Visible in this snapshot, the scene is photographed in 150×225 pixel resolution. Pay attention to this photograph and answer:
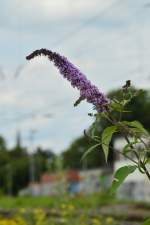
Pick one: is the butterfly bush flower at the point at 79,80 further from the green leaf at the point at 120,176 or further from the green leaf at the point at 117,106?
the green leaf at the point at 120,176

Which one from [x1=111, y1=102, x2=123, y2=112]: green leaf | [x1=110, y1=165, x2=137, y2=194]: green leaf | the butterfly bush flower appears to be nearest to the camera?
the butterfly bush flower

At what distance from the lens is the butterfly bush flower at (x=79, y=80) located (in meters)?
2.69

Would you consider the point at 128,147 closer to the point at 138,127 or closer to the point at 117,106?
the point at 138,127

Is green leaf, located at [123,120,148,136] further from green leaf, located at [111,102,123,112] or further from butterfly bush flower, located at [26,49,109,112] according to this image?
butterfly bush flower, located at [26,49,109,112]

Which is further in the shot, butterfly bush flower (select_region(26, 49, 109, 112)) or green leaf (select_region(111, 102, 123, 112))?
green leaf (select_region(111, 102, 123, 112))

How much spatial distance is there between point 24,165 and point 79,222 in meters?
113

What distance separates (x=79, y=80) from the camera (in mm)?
2703

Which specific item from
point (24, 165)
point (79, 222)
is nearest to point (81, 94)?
point (79, 222)

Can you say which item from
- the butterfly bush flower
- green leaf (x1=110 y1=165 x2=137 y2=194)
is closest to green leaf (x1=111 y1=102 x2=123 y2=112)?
the butterfly bush flower

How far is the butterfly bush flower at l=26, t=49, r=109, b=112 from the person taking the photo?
2.69 metres

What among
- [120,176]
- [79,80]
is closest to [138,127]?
[120,176]

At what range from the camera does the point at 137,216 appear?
26891mm

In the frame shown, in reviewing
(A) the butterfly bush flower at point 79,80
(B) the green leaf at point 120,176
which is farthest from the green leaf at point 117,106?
(B) the green leaf at point 120,176

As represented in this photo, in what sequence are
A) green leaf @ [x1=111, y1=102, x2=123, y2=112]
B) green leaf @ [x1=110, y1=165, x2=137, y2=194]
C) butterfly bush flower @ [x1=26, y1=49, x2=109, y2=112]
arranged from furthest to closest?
1. green leaf @ [x1=110, y1=165, x2=137, y2=194]
2. green leaf @ [x1=111, y1=102, x2=123, y2=112]
3. butterfly bush flower @ [x1=26, y1=49, x2=109, y2=112]
